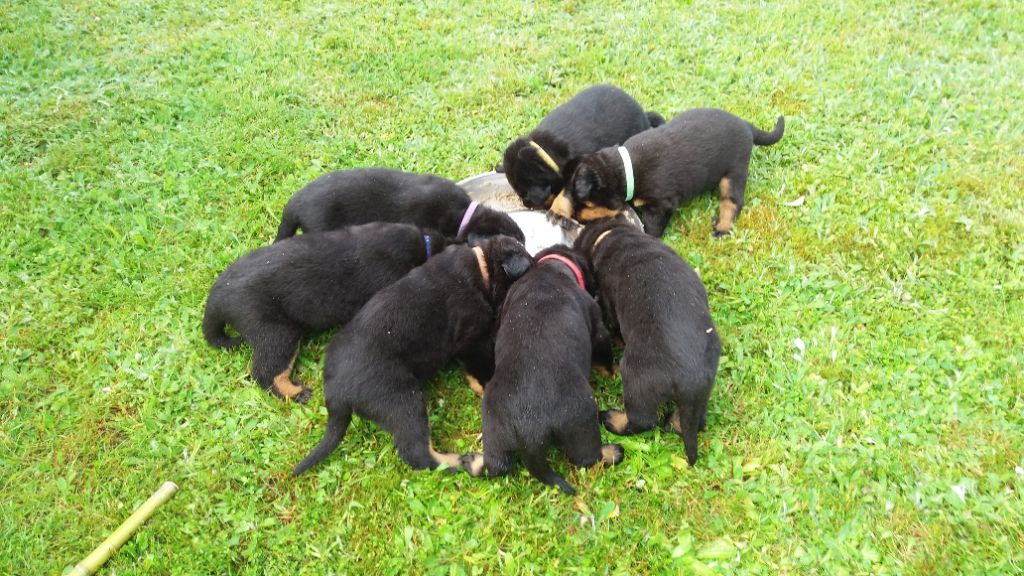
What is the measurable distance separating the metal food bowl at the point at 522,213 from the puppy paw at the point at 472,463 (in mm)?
1814

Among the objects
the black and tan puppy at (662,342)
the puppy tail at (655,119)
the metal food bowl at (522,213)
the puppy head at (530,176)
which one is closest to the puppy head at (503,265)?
the black and tan puppy at (662,342)

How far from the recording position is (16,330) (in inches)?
183

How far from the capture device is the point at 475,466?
3656mm

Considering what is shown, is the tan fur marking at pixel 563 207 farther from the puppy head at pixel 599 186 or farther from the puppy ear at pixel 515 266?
the puppy ear at pixel 515 266

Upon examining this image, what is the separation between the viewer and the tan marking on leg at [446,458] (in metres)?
3.69

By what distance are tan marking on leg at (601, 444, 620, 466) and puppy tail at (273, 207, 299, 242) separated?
2874mm

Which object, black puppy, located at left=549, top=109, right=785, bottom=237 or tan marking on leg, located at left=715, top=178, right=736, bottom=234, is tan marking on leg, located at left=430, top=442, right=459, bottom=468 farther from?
tan marking on leg, located at left=715, top=178, right=736, bottom=234

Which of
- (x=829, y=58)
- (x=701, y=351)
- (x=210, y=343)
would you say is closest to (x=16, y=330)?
Answer: (x=210, y=343)

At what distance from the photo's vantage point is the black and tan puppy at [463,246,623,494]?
3355 millimetres

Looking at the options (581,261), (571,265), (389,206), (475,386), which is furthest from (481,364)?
(389,206)

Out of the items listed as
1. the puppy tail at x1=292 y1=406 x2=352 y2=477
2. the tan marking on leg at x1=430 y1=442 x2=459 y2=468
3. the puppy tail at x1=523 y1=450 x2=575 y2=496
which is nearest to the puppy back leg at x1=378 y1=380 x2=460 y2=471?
the tan marking on leg at x1=430 y1=442 x2=459 y2=468

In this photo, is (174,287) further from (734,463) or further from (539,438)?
(734,463)

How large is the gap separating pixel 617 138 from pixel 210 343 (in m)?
3.73

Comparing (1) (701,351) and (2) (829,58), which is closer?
(1) (701,351)
